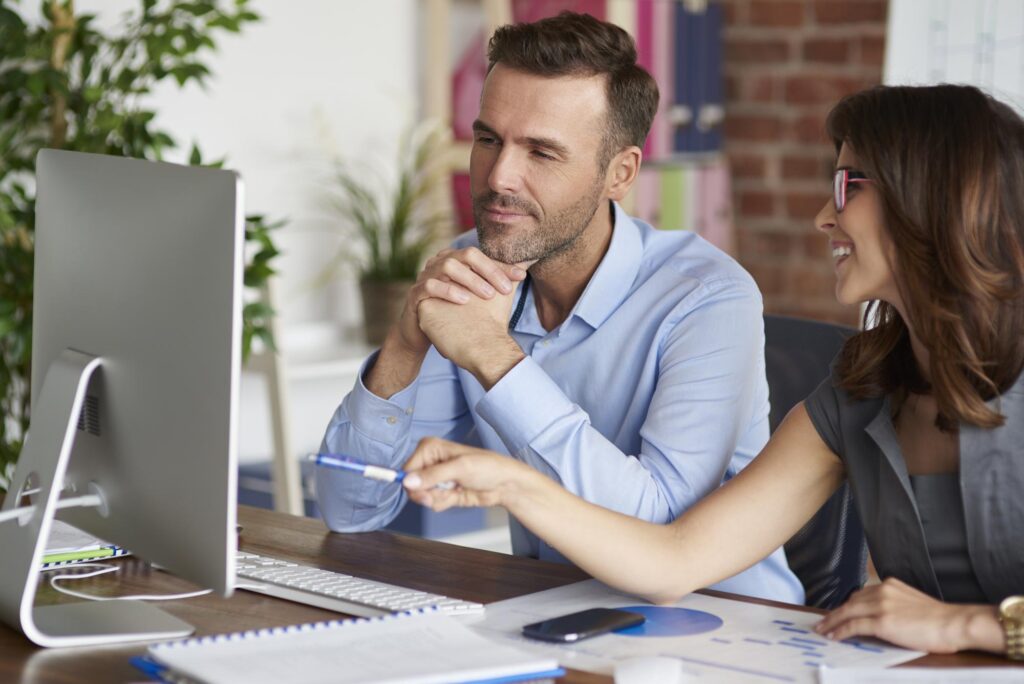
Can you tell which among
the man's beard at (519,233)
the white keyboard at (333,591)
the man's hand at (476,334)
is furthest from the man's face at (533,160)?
the white keyboard at (333,591)

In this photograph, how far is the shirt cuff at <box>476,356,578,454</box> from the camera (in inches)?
63.7

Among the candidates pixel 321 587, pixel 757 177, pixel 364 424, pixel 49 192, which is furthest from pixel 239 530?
pixel 757 177

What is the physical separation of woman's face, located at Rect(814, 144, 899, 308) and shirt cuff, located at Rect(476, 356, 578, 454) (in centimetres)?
36

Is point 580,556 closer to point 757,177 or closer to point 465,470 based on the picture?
point 465,470

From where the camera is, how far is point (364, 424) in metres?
1.83

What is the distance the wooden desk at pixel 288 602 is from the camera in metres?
1.25

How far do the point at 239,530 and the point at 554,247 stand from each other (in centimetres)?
57

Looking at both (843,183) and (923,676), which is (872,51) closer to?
(843,183)

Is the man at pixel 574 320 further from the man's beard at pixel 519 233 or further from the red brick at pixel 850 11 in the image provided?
the red brick at pixel 850 11

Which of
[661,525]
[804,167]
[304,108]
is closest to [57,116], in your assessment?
[304,108]

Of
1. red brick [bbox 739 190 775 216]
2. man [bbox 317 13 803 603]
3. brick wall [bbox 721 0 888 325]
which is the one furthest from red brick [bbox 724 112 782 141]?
man [bbox 317 13 803 603]

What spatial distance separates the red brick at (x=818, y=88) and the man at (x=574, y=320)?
6.78 ft

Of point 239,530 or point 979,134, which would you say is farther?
point 239,530

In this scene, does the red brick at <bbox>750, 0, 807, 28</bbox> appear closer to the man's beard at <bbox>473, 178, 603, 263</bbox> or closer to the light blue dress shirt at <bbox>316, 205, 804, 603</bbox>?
the light blue dress shirt at <bbox>316, 205, 804, 603</bbox>
